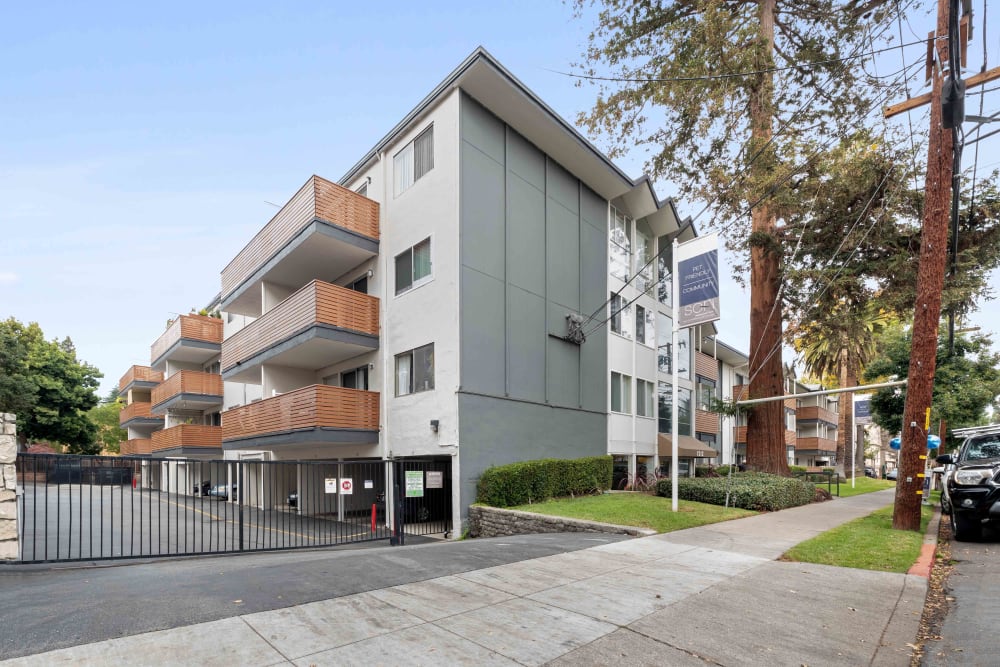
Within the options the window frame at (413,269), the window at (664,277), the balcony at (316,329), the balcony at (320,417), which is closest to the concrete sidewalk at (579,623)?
the balcony at (320,417)

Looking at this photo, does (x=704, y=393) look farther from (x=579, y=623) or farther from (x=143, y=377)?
(x=143, y=377)

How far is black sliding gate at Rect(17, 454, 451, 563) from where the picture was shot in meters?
9.10

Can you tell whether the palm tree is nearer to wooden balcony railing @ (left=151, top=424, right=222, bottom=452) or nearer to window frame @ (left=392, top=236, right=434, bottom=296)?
window frame @ (left=392, top=236, right=434, bottom=296)

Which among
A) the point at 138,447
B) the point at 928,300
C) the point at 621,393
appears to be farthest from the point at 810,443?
the point at 138,447

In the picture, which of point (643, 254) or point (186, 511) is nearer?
point (186, 511)

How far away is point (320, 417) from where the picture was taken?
16.7 m

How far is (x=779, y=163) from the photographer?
18.4m

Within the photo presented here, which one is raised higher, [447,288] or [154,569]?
[447,288]

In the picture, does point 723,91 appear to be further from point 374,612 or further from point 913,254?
point 374,612

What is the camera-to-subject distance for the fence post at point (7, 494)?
8.00m

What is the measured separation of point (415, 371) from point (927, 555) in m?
12.2

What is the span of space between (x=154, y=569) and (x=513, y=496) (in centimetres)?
877

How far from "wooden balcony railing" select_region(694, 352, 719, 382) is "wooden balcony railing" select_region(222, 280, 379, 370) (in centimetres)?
1732

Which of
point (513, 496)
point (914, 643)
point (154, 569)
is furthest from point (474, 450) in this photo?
point (914, 643)
